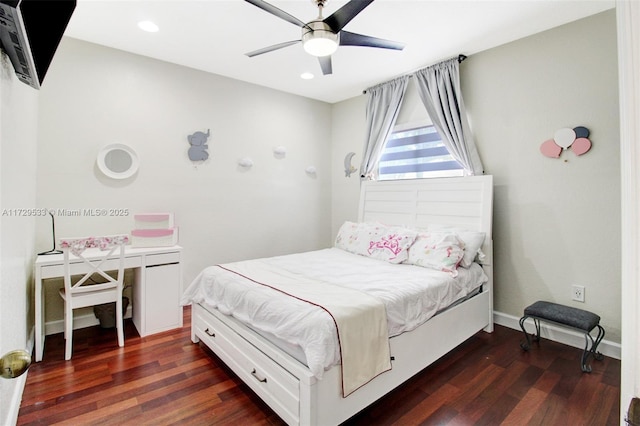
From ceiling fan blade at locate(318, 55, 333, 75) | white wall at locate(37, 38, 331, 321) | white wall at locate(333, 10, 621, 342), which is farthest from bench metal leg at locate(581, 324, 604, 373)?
white wall at locate(37, 38, 331, 321)

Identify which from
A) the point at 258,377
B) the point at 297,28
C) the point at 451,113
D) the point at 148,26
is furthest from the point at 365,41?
the point at 258,377

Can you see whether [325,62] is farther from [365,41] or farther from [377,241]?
[377,241]

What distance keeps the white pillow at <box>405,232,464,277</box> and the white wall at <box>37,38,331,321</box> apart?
6.88 feet

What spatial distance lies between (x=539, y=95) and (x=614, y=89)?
1.64 feet

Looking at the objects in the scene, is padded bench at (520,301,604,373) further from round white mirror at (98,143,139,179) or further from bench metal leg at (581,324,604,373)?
round white mirror at (98,143,139,179)

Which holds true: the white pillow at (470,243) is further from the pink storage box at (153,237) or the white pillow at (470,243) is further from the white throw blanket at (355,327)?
the pink storage box at (153,237)

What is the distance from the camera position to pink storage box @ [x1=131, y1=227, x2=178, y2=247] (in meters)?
A: 2.98

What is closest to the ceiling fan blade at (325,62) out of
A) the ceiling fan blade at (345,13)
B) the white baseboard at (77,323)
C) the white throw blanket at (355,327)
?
the ceiling fan blade at (345,13)

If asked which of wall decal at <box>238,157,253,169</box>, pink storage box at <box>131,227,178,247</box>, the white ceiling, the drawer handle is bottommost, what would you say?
the drawer handle

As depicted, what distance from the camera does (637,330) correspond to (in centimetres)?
100

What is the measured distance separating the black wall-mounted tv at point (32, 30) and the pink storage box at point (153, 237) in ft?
5.91

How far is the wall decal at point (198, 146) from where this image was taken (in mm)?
3556

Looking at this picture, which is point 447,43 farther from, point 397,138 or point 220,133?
point 220,133

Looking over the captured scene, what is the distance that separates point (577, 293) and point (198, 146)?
3929 millimetres
